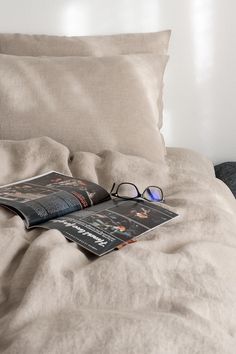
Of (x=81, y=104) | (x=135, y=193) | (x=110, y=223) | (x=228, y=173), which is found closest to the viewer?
(x=110, y=223)

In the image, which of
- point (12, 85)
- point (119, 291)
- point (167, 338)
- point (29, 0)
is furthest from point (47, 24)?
point (167, 338)

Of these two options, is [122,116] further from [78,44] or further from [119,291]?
[119,291]

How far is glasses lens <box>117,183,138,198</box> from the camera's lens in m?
1.28

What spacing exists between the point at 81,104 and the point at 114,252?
76cm

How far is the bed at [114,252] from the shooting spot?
0.68 m

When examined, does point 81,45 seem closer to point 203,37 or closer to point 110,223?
point 203,37

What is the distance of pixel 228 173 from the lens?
1935 mm

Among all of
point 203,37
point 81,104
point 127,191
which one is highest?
point 203,37

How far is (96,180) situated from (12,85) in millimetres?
434

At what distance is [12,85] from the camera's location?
5.19 feet

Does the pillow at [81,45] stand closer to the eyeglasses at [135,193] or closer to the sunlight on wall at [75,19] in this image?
the sunlight on wall at [75,19]

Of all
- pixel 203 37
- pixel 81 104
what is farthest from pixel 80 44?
pixel 203 37

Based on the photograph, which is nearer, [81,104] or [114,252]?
[114,252]

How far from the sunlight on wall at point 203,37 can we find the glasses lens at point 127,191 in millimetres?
867
